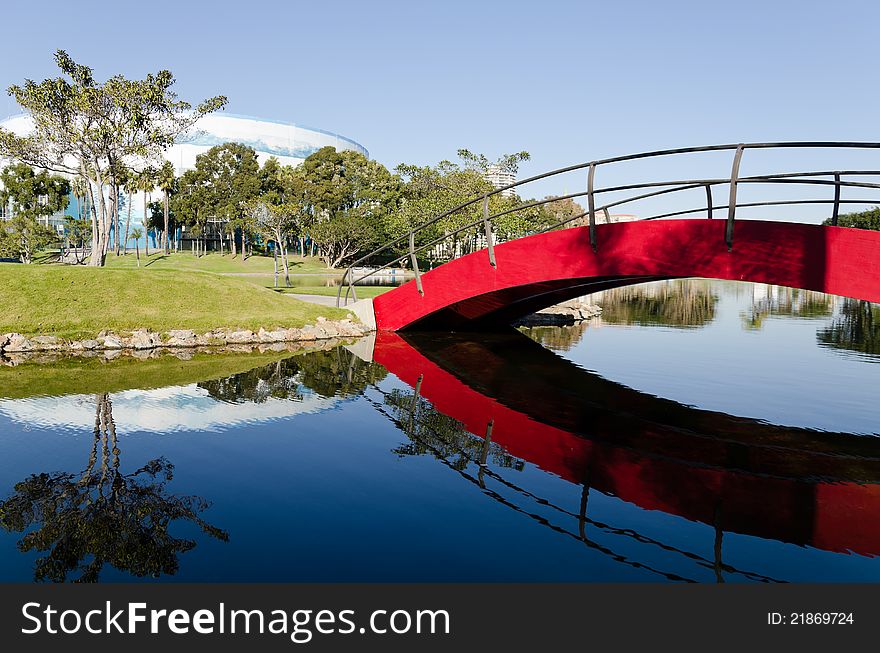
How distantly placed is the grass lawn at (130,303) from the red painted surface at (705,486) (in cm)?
1170

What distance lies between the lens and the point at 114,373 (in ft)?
48.0

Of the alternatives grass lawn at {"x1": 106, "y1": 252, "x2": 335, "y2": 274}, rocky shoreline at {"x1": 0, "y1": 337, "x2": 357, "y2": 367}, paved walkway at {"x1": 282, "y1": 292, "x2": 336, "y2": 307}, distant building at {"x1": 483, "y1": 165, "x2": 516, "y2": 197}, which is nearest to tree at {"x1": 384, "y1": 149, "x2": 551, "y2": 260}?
distant building at {"x1": 483, "y1": 165, "x2": 516, "y2": 197}

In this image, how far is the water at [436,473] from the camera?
234 inches

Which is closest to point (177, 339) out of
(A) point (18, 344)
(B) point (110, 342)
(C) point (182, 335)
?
(C) point (182, 335)

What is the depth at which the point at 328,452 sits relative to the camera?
926 cm

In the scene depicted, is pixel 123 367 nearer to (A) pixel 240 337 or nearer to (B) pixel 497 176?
(A) pixel 240 337

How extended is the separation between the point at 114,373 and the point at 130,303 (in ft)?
21.0

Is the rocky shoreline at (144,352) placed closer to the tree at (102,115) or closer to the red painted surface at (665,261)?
the red painted surface at (665,261)

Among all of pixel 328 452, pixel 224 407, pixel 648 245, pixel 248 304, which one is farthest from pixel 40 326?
pixel 648 245

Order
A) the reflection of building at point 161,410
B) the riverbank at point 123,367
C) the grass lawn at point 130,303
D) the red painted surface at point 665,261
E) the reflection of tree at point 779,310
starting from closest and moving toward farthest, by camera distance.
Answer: the reflection of building at point 161,410
the red painted surface at point 665,261
the riverbank at point 123,367
the grass lawn at point 130,303
the reflection of tree at point 779,310

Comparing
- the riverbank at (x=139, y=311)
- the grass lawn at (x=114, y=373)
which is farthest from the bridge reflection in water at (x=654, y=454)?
the riverbank at (x=139, y=311)

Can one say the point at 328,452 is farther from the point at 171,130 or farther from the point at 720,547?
the point at 171,130

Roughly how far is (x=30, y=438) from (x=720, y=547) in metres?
9.21

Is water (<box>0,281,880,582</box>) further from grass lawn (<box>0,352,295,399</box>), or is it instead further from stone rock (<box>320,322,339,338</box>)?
stone rock (<box>320,322,339,338</box>)
